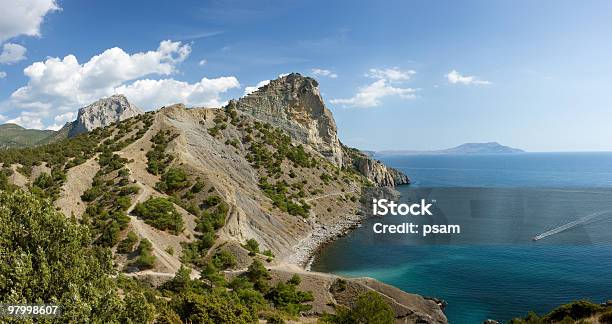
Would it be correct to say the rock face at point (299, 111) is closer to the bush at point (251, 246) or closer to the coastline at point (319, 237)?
the coastline at point (319, 237)

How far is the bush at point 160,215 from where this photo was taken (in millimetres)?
46250

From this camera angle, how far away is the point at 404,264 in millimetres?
58312

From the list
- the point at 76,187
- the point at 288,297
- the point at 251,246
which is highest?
the point at 76,187

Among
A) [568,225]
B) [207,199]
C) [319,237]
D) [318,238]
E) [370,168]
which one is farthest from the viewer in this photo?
[370,168]

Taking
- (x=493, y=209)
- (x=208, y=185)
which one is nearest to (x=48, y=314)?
(x=208, y=185)

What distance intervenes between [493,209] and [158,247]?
83.0m

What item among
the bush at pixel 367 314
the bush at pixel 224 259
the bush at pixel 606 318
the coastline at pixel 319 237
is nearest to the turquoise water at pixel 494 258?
the coastline at pixel 319 237

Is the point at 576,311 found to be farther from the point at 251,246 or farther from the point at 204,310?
the point at 251,246

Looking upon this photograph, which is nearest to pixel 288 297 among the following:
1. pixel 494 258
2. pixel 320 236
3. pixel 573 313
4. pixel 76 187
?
pixel 573 313

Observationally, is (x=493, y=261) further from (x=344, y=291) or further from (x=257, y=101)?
(x=257, y=101)

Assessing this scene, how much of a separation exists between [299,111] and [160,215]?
8751 cm

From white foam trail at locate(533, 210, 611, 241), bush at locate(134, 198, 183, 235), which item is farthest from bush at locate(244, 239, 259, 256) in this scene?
white foam trail at locate(533, 210, 611, 241)

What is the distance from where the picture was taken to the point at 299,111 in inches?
5113

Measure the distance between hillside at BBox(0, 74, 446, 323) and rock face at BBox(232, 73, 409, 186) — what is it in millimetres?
14684
